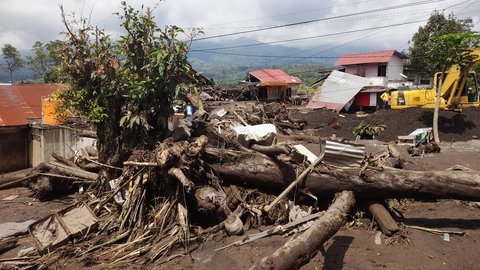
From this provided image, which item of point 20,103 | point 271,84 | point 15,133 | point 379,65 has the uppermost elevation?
point 379,65

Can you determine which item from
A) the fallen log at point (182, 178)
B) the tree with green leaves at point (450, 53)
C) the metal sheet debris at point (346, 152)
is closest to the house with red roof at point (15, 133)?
the fallen log at point (182, 178)

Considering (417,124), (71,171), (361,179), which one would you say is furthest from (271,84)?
(361,179)

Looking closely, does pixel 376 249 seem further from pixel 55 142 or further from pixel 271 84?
pixel 271 84

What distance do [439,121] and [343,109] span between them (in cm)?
1135

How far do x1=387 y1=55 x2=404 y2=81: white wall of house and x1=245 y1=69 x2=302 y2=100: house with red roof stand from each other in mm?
10255

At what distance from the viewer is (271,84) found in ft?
126

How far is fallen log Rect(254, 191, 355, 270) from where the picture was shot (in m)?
3.77

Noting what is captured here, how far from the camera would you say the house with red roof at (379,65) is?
128ft

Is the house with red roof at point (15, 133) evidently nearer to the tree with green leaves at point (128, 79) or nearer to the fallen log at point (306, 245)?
the tree with green leaves at point (128, 79)

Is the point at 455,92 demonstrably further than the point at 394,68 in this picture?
No

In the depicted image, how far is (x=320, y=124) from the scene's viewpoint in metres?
21.3

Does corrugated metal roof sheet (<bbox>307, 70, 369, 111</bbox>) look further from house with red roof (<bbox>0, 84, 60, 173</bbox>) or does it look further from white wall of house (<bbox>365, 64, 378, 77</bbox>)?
house with red roof (<bbox>0, 84, 60, 173</bbox>)

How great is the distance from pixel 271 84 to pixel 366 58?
11874 millimetres

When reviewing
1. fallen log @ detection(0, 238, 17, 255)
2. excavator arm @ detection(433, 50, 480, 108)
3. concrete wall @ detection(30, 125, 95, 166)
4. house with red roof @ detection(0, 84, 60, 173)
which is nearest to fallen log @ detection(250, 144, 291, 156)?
fallen log @ detection(0, 238, 17, 255)
